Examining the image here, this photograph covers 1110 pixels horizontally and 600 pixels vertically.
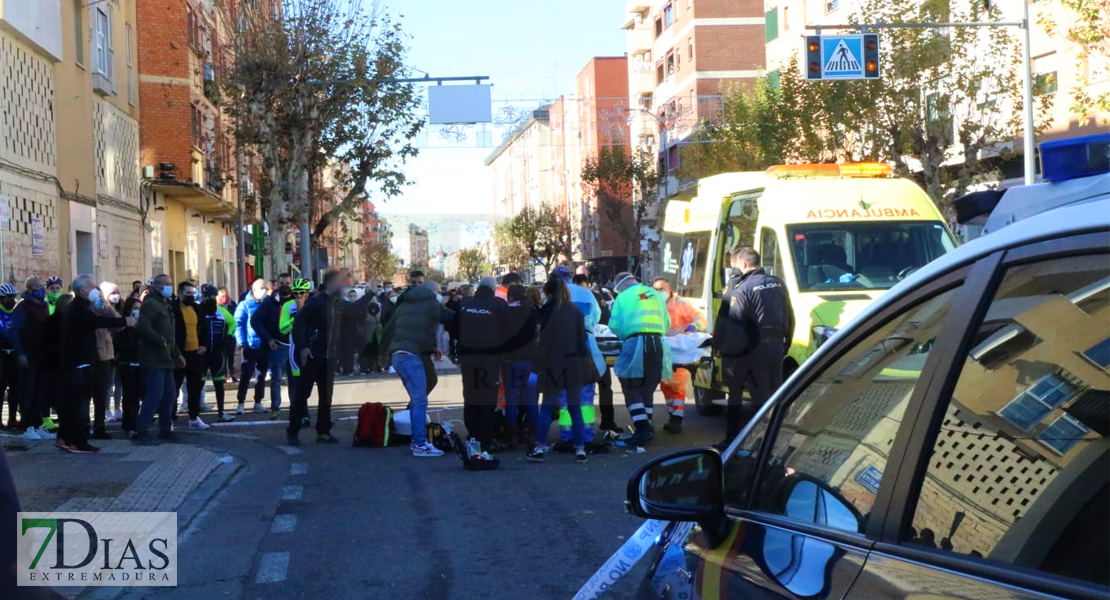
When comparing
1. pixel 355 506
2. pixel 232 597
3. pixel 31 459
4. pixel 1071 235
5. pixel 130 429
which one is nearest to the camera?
pixel 1071 235

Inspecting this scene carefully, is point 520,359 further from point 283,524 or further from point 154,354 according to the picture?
point 154,354

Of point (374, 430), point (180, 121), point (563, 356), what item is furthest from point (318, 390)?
point (180, 121)

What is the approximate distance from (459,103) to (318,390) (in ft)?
48.8

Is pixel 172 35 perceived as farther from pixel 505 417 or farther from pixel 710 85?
pixel 710 85

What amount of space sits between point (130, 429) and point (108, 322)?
2.04m

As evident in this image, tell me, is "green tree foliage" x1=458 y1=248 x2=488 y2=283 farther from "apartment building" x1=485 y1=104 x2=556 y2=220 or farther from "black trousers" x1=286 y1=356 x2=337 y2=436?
"black trousers" x1=286 y1=356 x2=337 y2=436

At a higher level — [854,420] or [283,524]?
[854,420]

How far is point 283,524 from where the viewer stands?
8.82 metres

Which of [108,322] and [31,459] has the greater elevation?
[108,322]

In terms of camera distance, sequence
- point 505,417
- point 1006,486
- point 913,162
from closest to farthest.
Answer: point 1006,486
point 505,417
point 913,162

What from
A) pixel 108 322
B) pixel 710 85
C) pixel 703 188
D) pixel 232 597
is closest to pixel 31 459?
pixel 108 322

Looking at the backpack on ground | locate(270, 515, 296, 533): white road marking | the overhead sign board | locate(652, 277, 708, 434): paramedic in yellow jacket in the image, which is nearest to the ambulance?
locate(652, 277, 708, 434): paramedic in yellow jacket

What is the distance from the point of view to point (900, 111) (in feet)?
95.8

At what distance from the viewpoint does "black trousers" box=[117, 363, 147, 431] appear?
1433 centimetres
